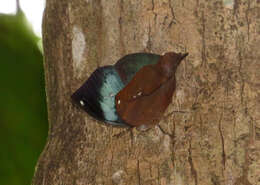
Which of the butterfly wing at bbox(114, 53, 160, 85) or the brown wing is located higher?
the butterfly wing at bbox(114, 53, 160, 85)

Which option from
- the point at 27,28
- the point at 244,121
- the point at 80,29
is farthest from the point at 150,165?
the point at 27,28

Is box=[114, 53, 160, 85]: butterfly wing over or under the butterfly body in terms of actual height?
over

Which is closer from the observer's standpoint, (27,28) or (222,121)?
(222,121)

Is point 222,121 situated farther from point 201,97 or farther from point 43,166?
point 43,166
